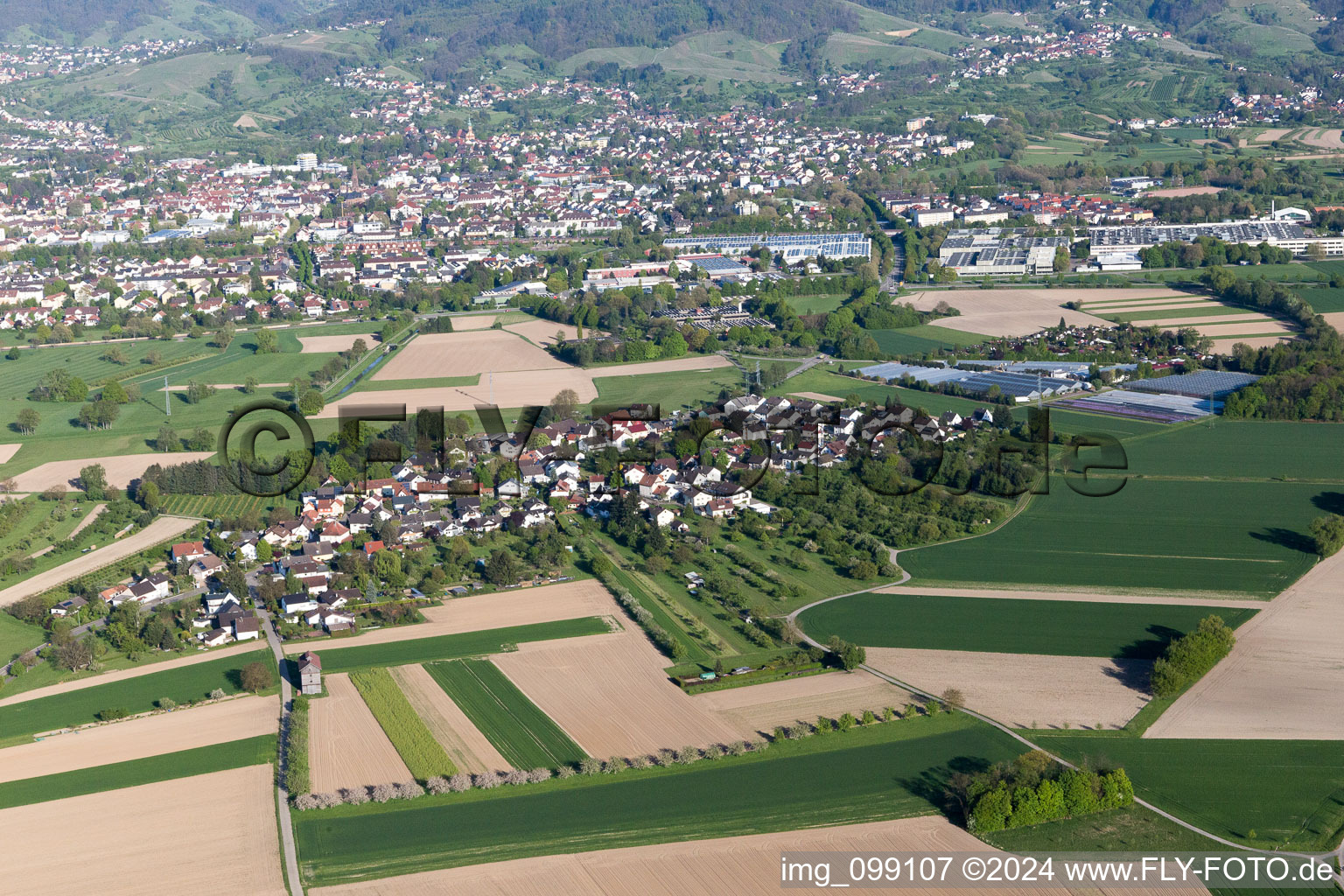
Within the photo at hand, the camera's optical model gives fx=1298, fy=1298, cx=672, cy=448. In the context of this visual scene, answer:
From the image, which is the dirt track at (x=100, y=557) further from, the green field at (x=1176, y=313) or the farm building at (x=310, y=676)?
the green field at (x=1176, y=313)

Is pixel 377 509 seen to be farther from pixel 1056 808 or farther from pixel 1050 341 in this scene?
pixel 1050 341

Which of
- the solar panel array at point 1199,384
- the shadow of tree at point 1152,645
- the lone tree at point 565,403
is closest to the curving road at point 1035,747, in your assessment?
the shadow of tree at point 1152,645

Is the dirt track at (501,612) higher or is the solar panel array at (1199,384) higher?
the solar panel array at (1199,384)

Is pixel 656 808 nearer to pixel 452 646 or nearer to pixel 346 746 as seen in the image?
pixel 346 746

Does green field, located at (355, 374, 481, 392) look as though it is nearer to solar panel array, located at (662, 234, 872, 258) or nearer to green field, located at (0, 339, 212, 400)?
green field, located at (0, 339, 212, 400)

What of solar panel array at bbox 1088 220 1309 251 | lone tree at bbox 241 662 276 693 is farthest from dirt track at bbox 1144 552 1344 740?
solar panel array at bbox 1088 220 1309 251

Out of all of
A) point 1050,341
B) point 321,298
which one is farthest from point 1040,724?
point 321,298

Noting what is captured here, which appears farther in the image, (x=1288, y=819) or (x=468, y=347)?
(x=468, y=347)
